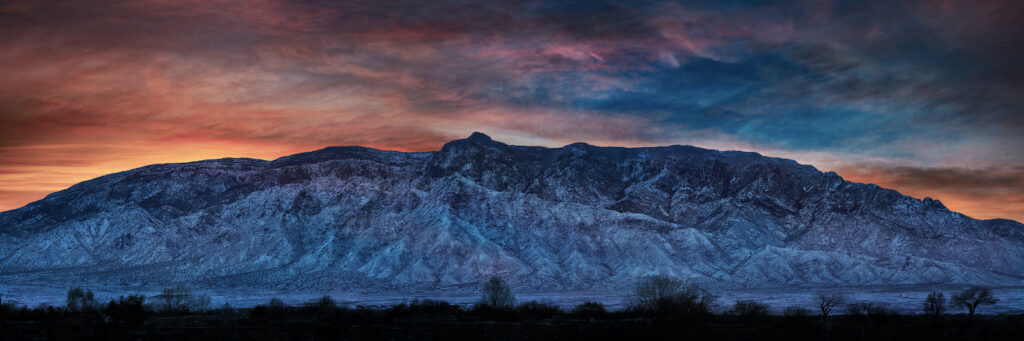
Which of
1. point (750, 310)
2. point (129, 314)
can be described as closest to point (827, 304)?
point (750, 310)

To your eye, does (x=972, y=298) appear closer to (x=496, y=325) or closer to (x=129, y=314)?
(x=496, y=325)

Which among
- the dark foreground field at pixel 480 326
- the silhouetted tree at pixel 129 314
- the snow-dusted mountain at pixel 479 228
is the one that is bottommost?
the dark foreground field at pixel 480 326

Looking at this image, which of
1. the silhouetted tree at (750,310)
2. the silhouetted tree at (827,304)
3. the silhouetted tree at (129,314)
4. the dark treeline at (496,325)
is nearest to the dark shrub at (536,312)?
the dark treeline at (496,325)

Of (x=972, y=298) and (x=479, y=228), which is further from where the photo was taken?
(x=479, y=228)

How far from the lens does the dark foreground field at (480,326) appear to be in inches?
2175

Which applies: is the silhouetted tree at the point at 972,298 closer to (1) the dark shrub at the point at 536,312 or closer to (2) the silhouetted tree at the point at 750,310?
(2) the silhouetted tree at the point at 750,310

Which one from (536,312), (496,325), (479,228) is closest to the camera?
(496,325)

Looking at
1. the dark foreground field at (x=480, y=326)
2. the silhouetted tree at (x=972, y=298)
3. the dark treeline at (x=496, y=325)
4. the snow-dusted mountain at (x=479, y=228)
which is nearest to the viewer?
the dark foreground field at (x=480, y=326)

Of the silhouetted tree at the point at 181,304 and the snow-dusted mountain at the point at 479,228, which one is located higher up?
the snow-dusted mountain at the point at 479,228

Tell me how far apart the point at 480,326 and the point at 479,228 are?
102300mm

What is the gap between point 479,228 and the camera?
164 m

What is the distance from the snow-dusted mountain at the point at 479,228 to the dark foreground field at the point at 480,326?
2581 inches

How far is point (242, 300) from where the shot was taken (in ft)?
371

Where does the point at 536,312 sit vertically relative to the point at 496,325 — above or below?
above
